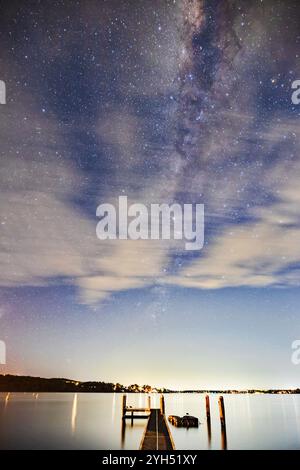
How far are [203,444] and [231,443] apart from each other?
3159 mm

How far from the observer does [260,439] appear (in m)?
32.5

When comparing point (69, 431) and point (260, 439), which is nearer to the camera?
point (260, 439)

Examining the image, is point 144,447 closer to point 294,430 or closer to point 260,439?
point 260,439
